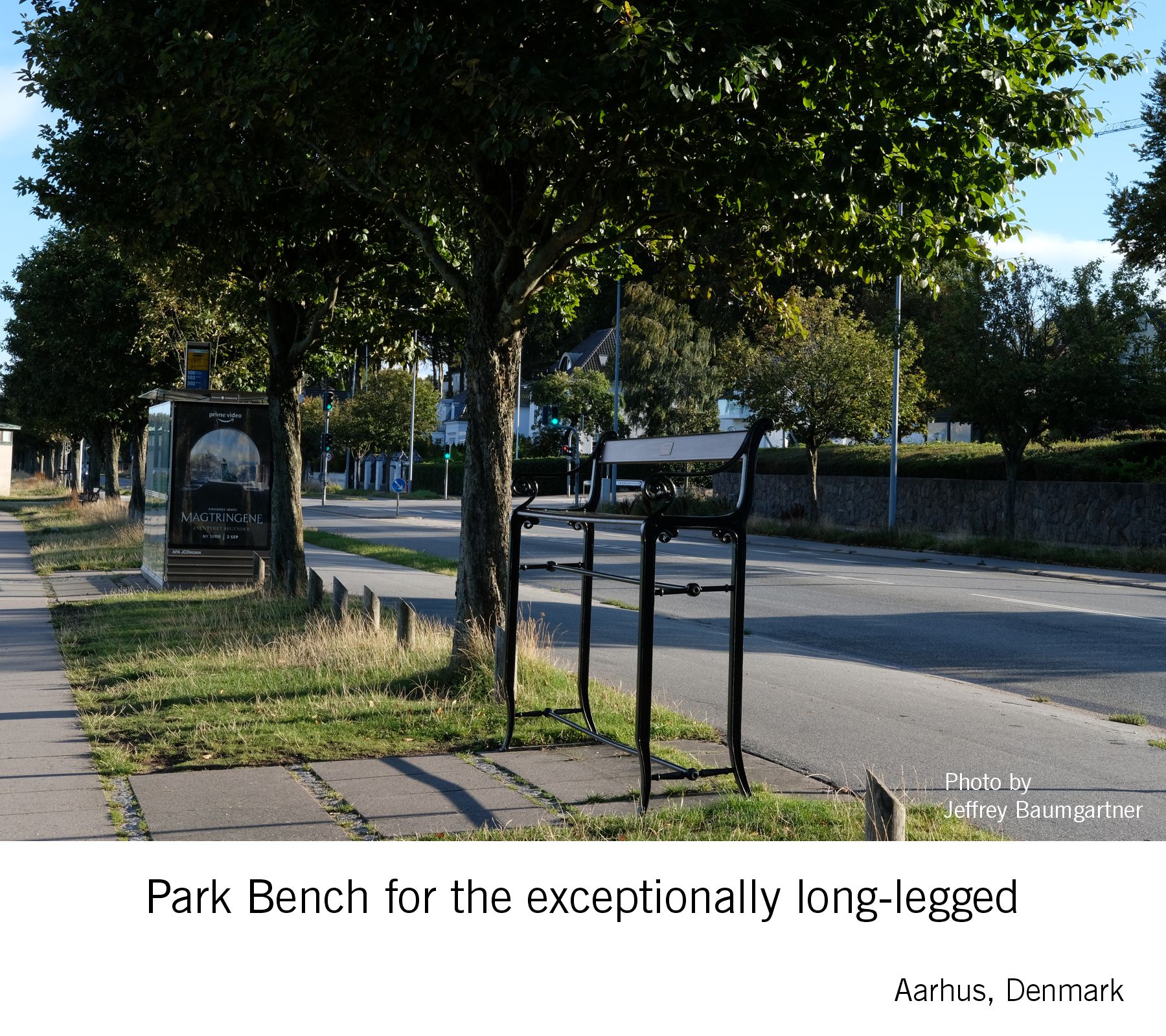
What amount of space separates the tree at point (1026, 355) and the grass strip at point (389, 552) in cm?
1239

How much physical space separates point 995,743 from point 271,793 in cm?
429

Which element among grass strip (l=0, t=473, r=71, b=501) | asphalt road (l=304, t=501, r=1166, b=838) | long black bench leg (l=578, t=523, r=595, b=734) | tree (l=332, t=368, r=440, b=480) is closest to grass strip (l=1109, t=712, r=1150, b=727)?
asphalt road (l=304, t=501, r=1166, b=838)

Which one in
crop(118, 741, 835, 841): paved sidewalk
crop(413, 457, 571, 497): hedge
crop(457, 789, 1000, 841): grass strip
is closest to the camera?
crop(457, 789, 1000, 841): grass strip

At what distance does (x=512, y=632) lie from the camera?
714 centimetres

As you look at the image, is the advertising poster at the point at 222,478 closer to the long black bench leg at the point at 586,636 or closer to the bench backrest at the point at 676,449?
the long black bench leg at the point at 586,636

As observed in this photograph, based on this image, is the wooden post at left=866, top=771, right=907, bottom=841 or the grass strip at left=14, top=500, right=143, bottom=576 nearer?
the wooden post at left=866, top=771, right=907, bottom=841

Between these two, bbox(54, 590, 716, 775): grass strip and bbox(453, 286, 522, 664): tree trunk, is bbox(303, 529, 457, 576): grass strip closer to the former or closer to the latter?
bbox(54, 590, 716, 775): grass strip

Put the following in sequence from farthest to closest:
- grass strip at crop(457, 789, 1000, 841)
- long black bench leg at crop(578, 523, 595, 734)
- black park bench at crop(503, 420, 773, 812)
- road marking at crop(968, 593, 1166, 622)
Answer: road marking at crop(968, 593, 1166, 622)
long black bench leg at crop(578, 523, 595, 734)
black park bench at crop(503, 420, 773, 812)
grass strip at crop(457, 789, 1000, 841)

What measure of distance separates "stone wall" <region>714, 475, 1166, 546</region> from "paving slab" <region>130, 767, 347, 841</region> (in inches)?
1011

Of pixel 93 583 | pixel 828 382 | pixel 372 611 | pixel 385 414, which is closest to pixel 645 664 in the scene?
pixel 372 611

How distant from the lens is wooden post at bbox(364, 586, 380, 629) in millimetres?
10200

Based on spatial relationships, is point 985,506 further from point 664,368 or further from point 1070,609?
point 664,368

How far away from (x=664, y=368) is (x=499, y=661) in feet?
175
